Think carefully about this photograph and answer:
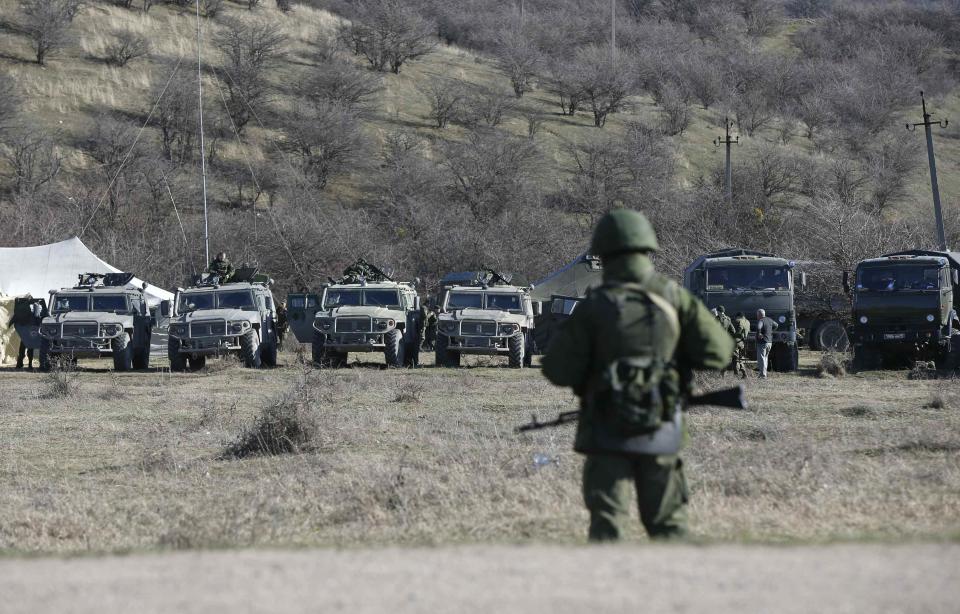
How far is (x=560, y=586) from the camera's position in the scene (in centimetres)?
Result: 438

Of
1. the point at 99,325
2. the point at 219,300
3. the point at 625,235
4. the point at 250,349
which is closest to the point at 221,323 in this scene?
the point at 250,349

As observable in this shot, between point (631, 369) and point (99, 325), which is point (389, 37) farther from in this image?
point (631, 369)

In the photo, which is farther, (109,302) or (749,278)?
(109,302)

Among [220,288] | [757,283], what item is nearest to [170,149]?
[220,288]

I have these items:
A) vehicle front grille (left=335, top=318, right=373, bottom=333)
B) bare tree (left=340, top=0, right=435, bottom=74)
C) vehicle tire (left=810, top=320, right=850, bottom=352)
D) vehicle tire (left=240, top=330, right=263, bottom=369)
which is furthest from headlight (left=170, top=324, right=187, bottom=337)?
bare tree (left=340, top=0, right=435, bottom=74)

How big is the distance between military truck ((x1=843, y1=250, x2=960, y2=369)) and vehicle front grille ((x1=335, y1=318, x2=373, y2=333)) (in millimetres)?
7803

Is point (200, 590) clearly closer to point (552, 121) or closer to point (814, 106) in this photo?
point (552, 121)

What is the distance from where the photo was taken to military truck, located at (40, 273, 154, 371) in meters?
22.0

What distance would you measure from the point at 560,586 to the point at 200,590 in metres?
1.26

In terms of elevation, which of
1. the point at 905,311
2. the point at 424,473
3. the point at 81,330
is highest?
the point at 81,330

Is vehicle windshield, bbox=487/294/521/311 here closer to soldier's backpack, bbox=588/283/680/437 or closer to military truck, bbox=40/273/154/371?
military truck, bbox=40/273/154/371

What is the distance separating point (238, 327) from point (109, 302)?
271 cm

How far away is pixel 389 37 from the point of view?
64.4 metres

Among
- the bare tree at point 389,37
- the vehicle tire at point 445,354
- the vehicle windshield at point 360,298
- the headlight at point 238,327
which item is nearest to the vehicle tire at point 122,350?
the headlight at point 238,327
